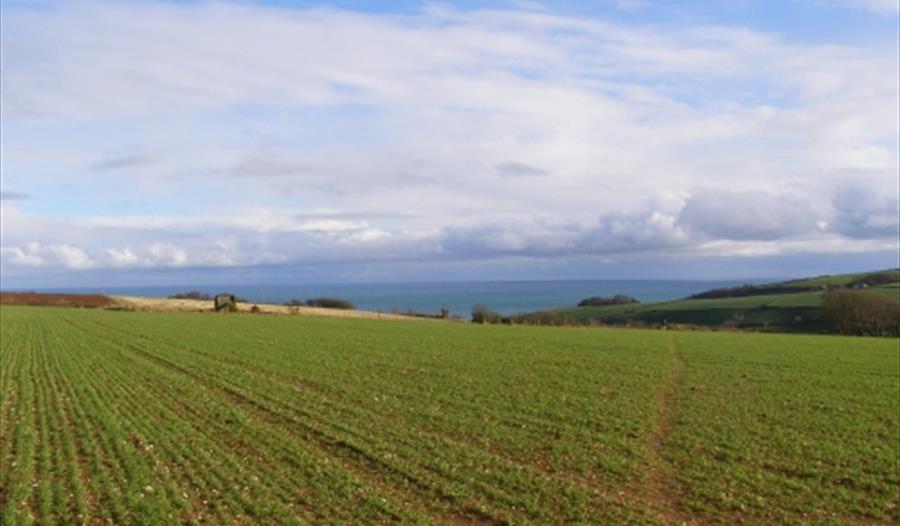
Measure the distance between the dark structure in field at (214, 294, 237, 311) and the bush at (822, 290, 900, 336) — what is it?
6887 centimetres

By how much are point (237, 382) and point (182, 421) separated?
6.87 m

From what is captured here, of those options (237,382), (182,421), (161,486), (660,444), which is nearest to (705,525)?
(660,444)

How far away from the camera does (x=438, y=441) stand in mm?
16625

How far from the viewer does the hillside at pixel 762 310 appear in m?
98.1

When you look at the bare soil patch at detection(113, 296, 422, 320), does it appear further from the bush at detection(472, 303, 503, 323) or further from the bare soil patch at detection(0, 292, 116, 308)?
the bush at detection(472, 303, 503, 323)

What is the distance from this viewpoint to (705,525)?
12078 mm

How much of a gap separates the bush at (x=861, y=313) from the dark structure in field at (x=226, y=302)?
68868 mm

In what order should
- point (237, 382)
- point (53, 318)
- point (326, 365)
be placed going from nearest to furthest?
point (237, 382) → point (326, 365) → point (53, 318)

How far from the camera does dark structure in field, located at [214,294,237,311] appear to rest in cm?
8475

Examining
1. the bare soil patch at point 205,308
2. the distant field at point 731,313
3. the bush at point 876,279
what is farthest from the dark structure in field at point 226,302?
the bush at point 876,279

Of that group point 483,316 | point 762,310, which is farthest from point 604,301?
point 483,316

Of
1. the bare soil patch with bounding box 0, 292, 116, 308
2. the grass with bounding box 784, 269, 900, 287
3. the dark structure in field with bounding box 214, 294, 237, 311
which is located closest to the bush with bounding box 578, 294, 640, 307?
the grass with bounding box 784, 269, 900, 287

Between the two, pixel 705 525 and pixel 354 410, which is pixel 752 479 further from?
pixel 354 410

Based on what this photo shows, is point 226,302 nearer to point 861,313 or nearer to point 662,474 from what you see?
point 861,313
